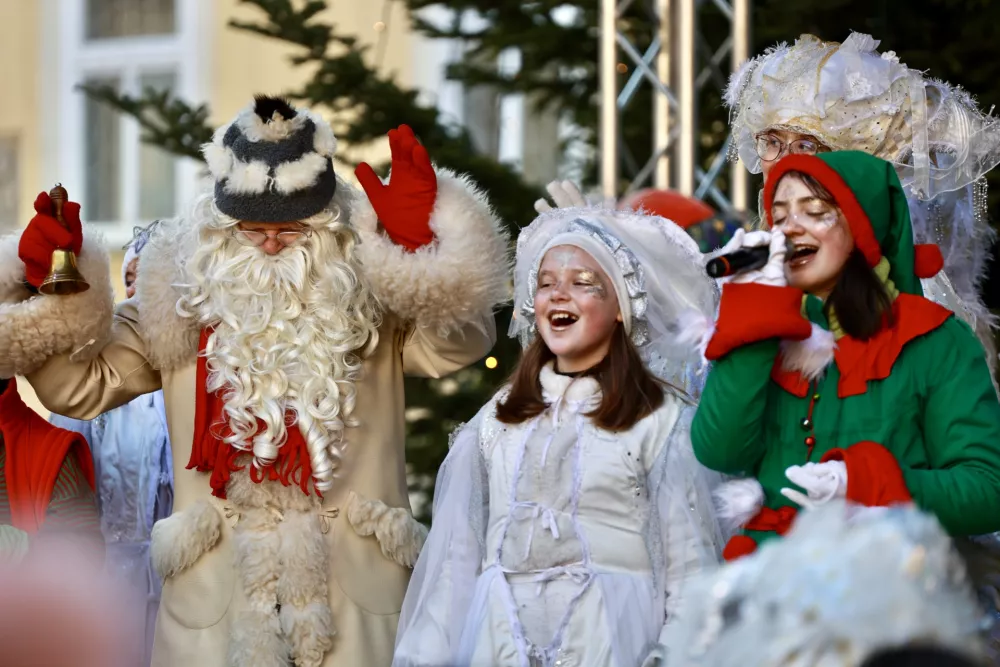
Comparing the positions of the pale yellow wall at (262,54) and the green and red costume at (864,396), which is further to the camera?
the pale yellow wall at (262,54)

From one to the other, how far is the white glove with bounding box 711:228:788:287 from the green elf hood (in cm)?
24

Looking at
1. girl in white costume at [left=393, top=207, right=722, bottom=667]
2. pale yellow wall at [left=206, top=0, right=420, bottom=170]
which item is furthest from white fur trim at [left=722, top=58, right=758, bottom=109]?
pale yellow wall at [left=206, top=0, right=420, bottom=170]

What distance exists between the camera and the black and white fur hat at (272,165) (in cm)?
480

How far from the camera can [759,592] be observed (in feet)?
8.52

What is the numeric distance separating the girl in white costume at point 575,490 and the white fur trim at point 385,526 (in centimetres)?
24

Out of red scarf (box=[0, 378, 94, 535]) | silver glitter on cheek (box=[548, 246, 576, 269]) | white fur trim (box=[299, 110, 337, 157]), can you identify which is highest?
white fur trim (box=[299, 110, 337, 157])

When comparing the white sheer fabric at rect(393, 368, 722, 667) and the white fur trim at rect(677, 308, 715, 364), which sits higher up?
the white fur trim at rect(677, 308, 715, 364)

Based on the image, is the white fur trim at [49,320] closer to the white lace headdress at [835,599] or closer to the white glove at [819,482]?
the white glove at [819,482]

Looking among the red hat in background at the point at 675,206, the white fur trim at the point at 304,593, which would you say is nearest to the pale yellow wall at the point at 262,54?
the red hat in background at the point at 675,206

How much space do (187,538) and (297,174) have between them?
3.58ft

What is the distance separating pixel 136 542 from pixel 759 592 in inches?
152

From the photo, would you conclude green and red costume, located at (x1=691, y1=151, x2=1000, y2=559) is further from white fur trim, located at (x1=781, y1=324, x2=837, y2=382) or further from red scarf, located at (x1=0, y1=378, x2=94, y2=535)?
red scarf, located at (x1=0, y1=378, x2=94, y2=535)

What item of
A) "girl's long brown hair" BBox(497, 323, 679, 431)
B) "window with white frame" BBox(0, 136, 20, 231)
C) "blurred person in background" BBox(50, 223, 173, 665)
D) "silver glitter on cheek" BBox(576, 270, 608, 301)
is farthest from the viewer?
"window with white frame" BBox(0, 136, 20, 231)

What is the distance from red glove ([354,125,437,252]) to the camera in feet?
15.8
